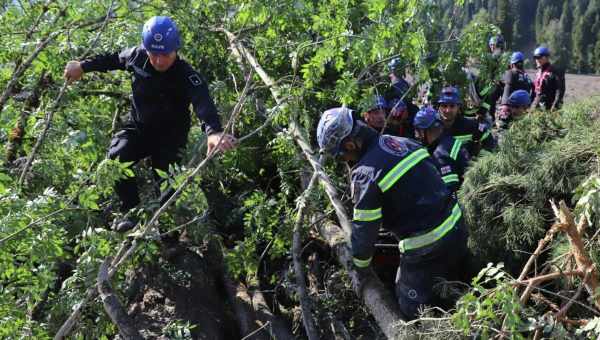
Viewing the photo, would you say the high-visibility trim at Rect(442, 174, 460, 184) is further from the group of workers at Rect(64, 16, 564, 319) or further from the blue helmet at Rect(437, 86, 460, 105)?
the blue helmet at Rect(437, 86, 460, 105)

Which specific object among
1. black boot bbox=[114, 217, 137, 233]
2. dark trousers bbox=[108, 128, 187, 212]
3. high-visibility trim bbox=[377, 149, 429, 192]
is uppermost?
dark trousers bbox=[108, 128, 187, 212]

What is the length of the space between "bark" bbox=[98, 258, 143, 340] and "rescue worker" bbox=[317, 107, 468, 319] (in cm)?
134

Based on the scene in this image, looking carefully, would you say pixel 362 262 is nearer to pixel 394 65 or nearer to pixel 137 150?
pixel 137 150

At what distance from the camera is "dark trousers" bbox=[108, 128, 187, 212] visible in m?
3.96

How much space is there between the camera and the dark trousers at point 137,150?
3955 mm

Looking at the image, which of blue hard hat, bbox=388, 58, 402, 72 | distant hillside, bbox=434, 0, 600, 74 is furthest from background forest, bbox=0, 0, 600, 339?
distant hillside, bbox=434, 0, 600, 74

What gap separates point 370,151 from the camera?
323 cm

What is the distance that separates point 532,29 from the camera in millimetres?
64188

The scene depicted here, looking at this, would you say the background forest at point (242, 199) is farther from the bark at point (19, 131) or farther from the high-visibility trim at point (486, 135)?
the high-visibility trim at point (486, 135)

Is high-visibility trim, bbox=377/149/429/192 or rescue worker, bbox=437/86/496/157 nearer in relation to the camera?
high-visibility trim, bbox=377/149/429/192

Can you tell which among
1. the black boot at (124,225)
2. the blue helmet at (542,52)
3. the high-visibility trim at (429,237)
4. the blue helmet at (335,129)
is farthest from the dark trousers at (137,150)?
the blue helmet at (542,52)

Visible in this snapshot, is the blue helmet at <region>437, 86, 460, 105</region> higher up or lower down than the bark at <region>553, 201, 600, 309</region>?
higher up

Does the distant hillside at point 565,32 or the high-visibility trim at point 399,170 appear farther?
the distant hillside at point 565,32

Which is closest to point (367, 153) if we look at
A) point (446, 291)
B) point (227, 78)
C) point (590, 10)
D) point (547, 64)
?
point (446, 291)
